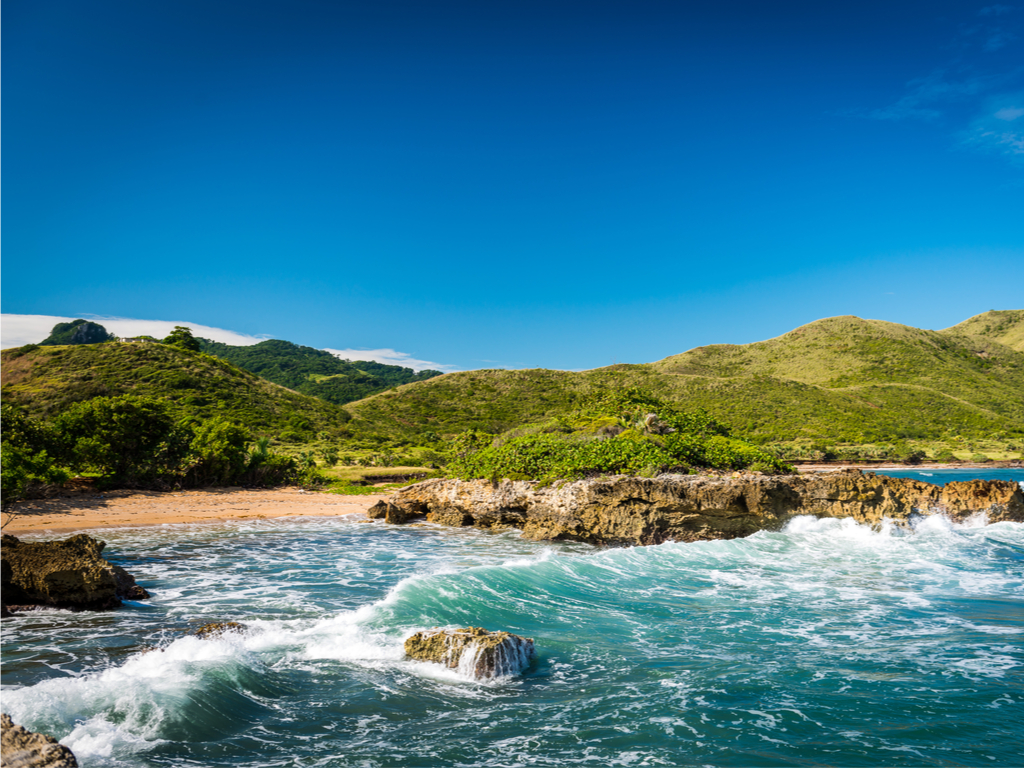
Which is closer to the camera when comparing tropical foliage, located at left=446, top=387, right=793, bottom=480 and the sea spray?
the sea spray

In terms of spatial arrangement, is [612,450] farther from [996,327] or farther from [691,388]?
[996,327]

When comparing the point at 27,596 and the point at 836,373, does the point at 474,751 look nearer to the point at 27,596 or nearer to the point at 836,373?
the point at 27,596

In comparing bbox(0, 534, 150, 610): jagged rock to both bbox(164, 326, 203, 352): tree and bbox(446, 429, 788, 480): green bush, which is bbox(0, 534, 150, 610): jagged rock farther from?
bbox(164, 326, 203, 352): tree

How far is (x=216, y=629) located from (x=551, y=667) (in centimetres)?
464

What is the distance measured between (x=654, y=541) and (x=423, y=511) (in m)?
9.26

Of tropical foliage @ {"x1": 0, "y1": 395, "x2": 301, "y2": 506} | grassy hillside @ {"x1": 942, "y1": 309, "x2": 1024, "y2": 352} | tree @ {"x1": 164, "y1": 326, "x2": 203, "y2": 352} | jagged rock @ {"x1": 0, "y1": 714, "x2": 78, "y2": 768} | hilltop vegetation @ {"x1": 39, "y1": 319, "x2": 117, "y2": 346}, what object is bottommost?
jagged rock @ {"x1": 0, "y1": 714, "x2": 78, "y2": 768}

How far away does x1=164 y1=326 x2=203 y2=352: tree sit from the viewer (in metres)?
67.6

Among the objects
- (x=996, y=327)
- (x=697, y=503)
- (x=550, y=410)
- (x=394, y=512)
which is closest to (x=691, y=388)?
(x=550, y=410)

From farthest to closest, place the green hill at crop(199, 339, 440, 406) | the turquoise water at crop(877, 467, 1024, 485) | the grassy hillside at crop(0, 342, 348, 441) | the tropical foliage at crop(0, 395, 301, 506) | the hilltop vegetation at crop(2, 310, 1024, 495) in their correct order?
the green hill at crop(199, 339, 440, 406)
the grassy hillside at crop(0, 342, 348, 441)
the turquoise water at crop(877, 467, 1024, 485)
the hilltop vegetation at crop(2, 310, 1024, 495)
the tropical foliage at crop(0, 395, 301, 506)

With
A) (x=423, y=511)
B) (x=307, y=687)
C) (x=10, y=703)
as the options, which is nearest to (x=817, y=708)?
(x=307, y=687)

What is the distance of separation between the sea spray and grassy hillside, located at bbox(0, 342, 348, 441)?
1506 inches

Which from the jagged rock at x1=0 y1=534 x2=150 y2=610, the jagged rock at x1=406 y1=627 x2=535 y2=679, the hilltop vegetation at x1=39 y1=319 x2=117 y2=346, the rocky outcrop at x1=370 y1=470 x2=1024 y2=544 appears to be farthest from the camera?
the hilltop vegetation at x1=39 y1=319 x2=117 y2=346

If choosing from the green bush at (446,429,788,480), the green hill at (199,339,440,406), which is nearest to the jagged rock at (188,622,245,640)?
the green bush at (446,429,788,480)

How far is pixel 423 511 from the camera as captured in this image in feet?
72.7
